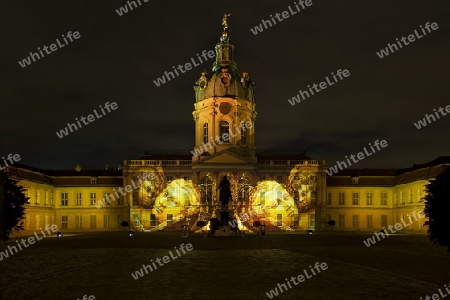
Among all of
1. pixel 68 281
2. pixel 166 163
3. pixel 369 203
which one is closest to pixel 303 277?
pixel 68 281

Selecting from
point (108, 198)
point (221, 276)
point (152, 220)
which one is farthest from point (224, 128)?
point (221, 276)

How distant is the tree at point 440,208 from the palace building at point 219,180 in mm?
40228

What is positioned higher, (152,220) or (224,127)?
(224,127)

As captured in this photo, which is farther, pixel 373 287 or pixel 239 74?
pixel 239 74

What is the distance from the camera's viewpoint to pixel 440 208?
3031cm

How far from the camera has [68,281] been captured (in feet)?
59.8

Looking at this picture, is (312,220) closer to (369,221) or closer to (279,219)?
(369,221)

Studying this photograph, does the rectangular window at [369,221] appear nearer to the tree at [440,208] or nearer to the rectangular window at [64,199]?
the rectangular window at [64,199]

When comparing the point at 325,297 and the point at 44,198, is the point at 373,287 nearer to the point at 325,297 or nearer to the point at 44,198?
the point at 325,297

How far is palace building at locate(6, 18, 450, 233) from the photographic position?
7731cm

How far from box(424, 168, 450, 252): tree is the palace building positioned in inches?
1584

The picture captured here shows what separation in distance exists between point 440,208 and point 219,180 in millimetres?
50053

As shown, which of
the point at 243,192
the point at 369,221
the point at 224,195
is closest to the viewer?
the point at 224,195

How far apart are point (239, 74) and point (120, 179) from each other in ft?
75.0
